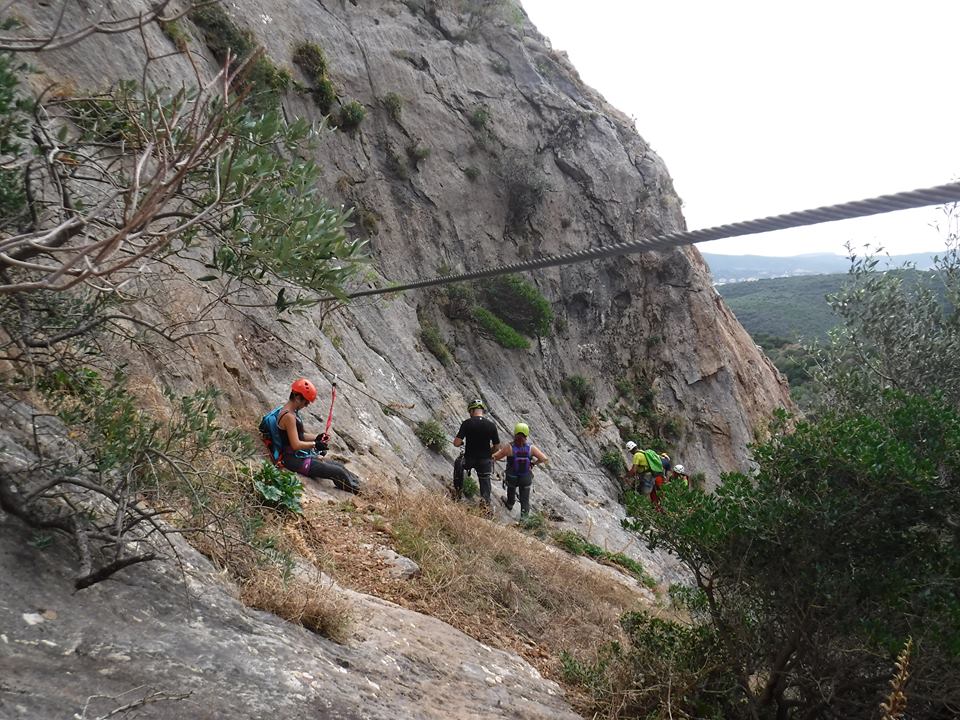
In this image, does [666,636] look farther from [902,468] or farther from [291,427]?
[291,427]

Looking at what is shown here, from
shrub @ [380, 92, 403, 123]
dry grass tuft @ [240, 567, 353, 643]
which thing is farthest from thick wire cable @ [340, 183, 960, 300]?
shrub @ [380, 92, 403, 123]

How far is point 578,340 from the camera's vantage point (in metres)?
22.6

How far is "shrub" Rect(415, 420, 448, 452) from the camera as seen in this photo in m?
12.5

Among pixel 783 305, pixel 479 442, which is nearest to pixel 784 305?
pixel 783 305

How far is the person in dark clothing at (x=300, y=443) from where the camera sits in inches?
295

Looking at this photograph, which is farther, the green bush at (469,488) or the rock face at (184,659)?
the green bush at (469,488)

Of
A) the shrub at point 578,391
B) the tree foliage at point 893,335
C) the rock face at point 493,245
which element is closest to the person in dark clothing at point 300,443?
the rock face at point 493,245

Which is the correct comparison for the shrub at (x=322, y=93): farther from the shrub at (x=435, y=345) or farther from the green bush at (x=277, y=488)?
the green bush at (x=277, y=488)

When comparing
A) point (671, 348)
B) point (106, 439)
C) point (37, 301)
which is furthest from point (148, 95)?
point (671, 348)

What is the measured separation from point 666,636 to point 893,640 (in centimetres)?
176

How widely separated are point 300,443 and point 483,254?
46.1ft

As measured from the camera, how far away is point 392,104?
1941cm

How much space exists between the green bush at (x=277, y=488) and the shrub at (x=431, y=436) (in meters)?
5.88

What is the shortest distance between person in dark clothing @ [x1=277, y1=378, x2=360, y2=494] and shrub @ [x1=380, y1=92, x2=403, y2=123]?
13642 mm
